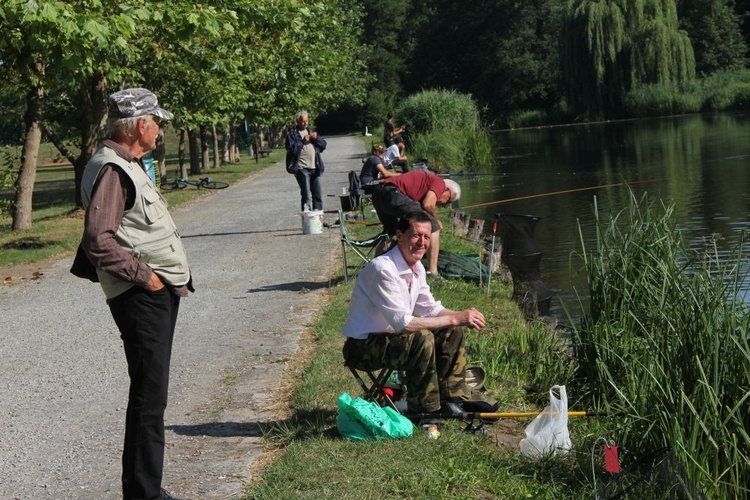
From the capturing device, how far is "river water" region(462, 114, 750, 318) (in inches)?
673

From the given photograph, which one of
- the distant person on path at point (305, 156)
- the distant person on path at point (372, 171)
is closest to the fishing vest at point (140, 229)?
the distant person on path at point (305, 156)

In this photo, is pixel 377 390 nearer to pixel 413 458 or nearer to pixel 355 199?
pixel 413 458

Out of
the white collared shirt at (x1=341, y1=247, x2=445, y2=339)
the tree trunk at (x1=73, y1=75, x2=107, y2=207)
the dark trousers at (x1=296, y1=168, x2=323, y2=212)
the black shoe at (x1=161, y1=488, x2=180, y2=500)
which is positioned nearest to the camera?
the black shoe at (x1=161, y1=488, x2=180, y2=500)

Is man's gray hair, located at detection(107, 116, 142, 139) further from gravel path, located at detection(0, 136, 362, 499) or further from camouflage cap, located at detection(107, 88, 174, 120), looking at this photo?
gravel path, located at detection(0, 136, 362, 499)

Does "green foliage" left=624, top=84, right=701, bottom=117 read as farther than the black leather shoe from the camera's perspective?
Yes

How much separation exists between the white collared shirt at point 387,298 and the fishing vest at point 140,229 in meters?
1.48

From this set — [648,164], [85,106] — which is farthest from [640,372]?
[648,164]

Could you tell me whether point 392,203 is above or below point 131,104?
below

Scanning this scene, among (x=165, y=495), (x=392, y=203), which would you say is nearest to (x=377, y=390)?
(x=165, y=495)

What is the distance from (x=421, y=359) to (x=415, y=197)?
189 inches

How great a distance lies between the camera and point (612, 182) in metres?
27.3

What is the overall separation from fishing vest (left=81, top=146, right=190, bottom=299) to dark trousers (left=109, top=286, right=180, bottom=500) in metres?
0.08

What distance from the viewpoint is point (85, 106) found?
21125 millimetres

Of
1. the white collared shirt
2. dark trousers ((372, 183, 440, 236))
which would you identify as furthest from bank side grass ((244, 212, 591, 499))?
dark trousers ((372, 183, 440, 236))
